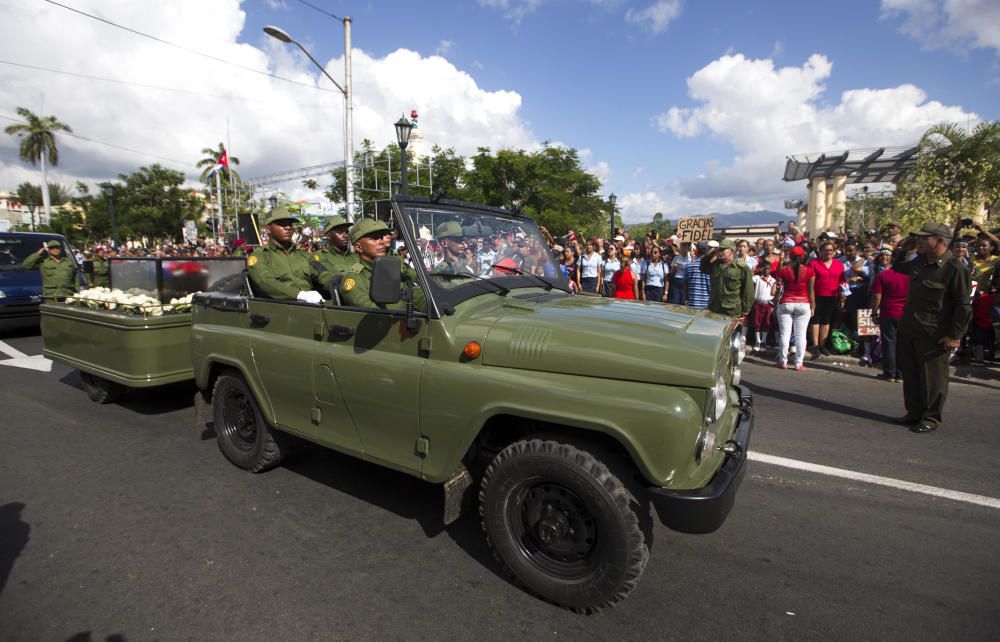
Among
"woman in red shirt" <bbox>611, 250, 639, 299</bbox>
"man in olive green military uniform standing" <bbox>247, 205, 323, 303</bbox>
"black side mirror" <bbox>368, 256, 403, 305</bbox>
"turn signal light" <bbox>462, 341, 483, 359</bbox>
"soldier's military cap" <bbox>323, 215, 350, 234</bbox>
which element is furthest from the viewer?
"woman in red shirt" <bbox>611, 250, 639, 299</bbox>

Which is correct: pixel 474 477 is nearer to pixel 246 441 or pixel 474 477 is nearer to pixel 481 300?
pixel 481 300

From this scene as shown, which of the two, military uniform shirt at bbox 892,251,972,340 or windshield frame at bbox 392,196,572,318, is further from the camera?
military uniform shirt at bbox 892,251,972,340

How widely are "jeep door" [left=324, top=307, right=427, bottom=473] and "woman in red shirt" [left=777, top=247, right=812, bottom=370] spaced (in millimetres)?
6916

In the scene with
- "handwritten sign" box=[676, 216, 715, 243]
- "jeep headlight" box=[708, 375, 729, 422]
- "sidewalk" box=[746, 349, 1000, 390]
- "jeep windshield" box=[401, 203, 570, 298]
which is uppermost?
"handwritten sign" box=[676, 216, 715, 243]

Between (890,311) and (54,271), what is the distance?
45.3 feet

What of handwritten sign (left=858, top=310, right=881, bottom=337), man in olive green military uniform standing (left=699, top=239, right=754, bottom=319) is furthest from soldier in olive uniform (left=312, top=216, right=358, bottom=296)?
handwritten sign (left=858, top=310, right=881, bottom=337)

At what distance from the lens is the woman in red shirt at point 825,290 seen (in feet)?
26.8

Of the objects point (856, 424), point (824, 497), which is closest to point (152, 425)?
point (824, 497)

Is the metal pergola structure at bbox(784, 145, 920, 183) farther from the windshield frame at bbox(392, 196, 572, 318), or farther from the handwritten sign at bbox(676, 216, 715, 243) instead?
the windshield frame at bbox(392, 196, 572, 318)

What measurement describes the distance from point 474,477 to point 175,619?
5.15 ft

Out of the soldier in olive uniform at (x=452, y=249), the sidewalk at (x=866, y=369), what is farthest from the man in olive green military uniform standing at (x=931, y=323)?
the soldier in olive uniform at (x=452, y=249)

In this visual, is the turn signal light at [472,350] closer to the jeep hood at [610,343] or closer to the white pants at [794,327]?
the jeep hood at [610,343]

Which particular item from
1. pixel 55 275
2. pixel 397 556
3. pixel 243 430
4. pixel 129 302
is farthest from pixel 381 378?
pixel 55 275

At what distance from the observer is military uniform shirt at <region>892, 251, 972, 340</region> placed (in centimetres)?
483
